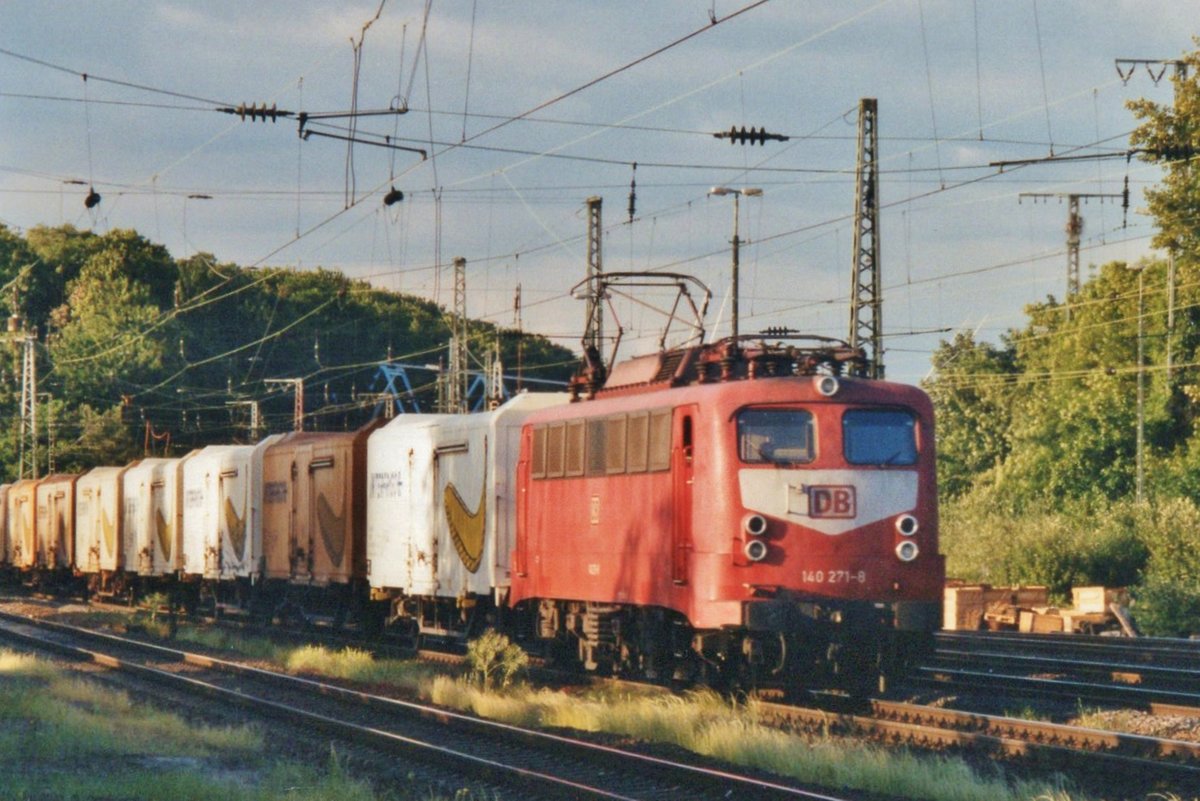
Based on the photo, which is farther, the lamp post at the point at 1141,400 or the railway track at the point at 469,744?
the lamp post at the point at 1141,400

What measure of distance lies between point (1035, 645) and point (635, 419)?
35.7 ft

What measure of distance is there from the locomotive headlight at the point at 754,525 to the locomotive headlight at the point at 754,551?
10 centimetres

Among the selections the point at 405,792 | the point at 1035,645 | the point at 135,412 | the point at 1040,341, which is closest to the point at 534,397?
the point at 1035,645

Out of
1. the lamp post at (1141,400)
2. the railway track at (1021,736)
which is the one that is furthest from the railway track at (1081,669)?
the lamp post at (1141,400)

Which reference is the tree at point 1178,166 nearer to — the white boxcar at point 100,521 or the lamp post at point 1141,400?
A: the lamp post at point 1141,400

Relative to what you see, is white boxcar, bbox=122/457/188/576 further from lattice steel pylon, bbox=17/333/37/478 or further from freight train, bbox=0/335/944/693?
freight train, bbox=0/335/944/693

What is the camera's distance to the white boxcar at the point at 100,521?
4753 cm

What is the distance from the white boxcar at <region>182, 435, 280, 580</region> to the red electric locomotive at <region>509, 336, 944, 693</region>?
1769 centimetres

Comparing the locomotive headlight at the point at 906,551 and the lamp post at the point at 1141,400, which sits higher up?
the lamp post at the point at 1141,400

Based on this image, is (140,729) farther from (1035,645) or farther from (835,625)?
(1035,645)

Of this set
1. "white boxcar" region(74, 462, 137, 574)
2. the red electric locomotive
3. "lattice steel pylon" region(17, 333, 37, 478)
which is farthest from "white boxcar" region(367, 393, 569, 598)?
"lattice steel pylon" region(17, 333, 37, 478)

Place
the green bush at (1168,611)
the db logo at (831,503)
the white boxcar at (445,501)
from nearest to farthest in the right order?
the db logo at (831,503) < the white boxcar at (445,501) < the green bush at (1168,611)

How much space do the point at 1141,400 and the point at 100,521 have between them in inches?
1231

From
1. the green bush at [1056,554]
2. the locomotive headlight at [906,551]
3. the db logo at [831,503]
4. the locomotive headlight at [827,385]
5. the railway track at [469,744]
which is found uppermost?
the locomotive headlight at [827,385]
